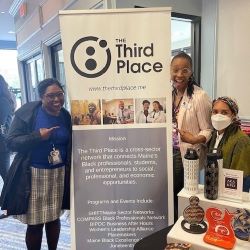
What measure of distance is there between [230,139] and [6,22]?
240 inches

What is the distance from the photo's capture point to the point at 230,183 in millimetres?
1279

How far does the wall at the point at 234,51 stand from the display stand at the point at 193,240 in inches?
63.6

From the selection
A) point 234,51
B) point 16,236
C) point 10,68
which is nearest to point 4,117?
point 16,236

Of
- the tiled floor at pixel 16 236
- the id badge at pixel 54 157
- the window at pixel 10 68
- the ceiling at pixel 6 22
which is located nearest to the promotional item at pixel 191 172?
the id badge at pixel 54 157

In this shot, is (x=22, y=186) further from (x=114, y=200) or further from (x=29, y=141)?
(x=114, y=200)

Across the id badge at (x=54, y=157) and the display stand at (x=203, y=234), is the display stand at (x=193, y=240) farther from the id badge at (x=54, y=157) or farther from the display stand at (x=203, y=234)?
the id badge at (x=54, y=157)

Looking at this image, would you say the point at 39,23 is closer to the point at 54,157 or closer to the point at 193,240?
the point at 54,157

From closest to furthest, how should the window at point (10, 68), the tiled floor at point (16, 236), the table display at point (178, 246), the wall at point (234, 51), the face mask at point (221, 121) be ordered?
1. the table display at point (178, 246)
2. the face mask at point (221, 121)
3. the tiled floor at point (16, 236)
4. the wall at point (234, 51)
5. the window at point (10, 68)

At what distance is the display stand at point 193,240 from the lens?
1.12 m

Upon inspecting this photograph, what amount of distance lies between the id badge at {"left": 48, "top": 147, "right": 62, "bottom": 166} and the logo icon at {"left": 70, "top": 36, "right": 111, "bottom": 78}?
51 centimetres

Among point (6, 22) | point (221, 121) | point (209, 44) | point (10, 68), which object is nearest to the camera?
point (221, 121)

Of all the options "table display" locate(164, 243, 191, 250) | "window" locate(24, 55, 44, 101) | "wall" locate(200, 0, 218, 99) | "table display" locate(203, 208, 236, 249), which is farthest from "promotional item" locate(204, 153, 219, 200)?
A: "window" locate(24, 55, 44, 101)

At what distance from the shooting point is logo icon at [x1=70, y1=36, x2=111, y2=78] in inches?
62.0

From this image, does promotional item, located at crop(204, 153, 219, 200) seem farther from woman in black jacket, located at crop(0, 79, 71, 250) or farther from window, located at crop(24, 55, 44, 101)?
window, located at crop(24, 55, 44, 101)
